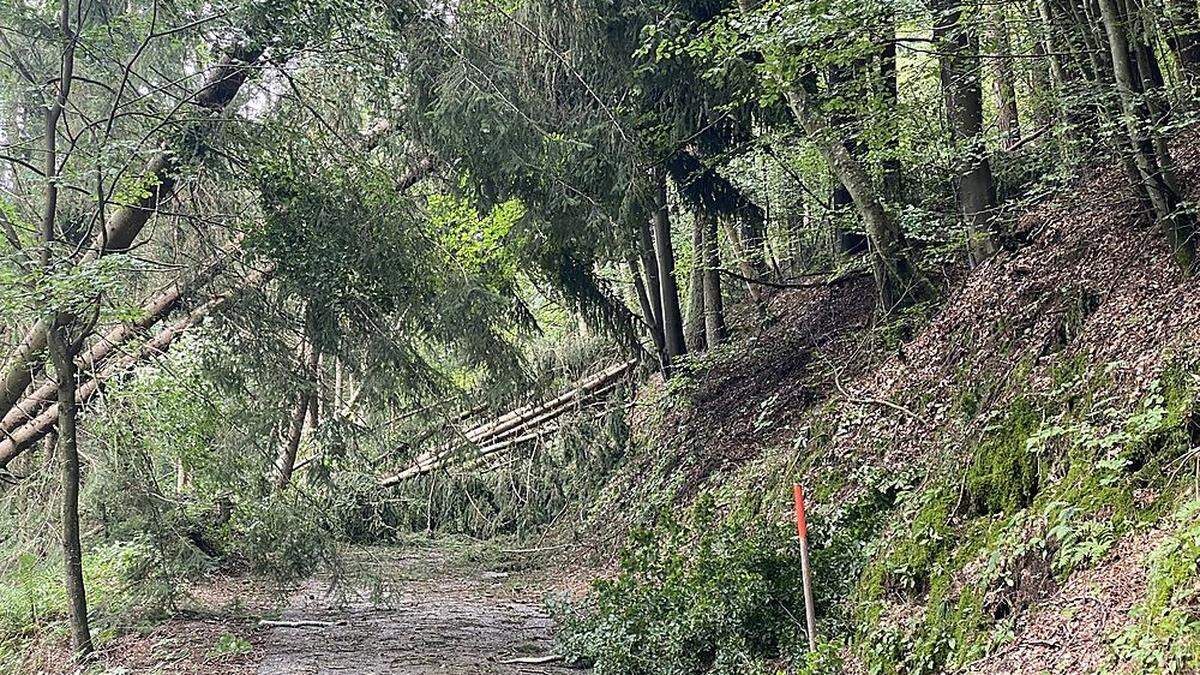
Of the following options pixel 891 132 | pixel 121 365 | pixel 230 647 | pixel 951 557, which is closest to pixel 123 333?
pixel 121 365

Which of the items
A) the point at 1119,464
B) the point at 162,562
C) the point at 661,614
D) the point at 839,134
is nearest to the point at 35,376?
the point at 162,562

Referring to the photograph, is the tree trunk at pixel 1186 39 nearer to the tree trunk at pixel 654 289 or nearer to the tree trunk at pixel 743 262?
the tree trunk at pixel 743 262

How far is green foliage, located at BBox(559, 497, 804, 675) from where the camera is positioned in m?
6.93

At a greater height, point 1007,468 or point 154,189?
point 154,189

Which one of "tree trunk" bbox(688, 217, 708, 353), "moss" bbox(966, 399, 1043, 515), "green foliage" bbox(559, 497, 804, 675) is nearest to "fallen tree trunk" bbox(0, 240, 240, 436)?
"green foliage" bbox(559, 497, 804, 675)

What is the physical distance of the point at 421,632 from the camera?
387 inches

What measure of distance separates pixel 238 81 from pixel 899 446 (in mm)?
7016

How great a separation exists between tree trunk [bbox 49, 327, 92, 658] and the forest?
0.18 feet

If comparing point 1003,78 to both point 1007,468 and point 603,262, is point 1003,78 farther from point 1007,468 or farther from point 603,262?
point 603,262

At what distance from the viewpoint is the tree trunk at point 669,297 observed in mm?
14836

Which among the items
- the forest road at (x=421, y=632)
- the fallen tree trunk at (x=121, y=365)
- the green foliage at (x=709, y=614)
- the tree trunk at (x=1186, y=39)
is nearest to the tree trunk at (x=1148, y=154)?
the tree trunk at (x=1186, y=39)

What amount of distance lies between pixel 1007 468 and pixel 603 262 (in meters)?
8.26

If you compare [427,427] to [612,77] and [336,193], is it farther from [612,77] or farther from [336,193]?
[612,77]

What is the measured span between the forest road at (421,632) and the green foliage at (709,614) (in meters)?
0.55
